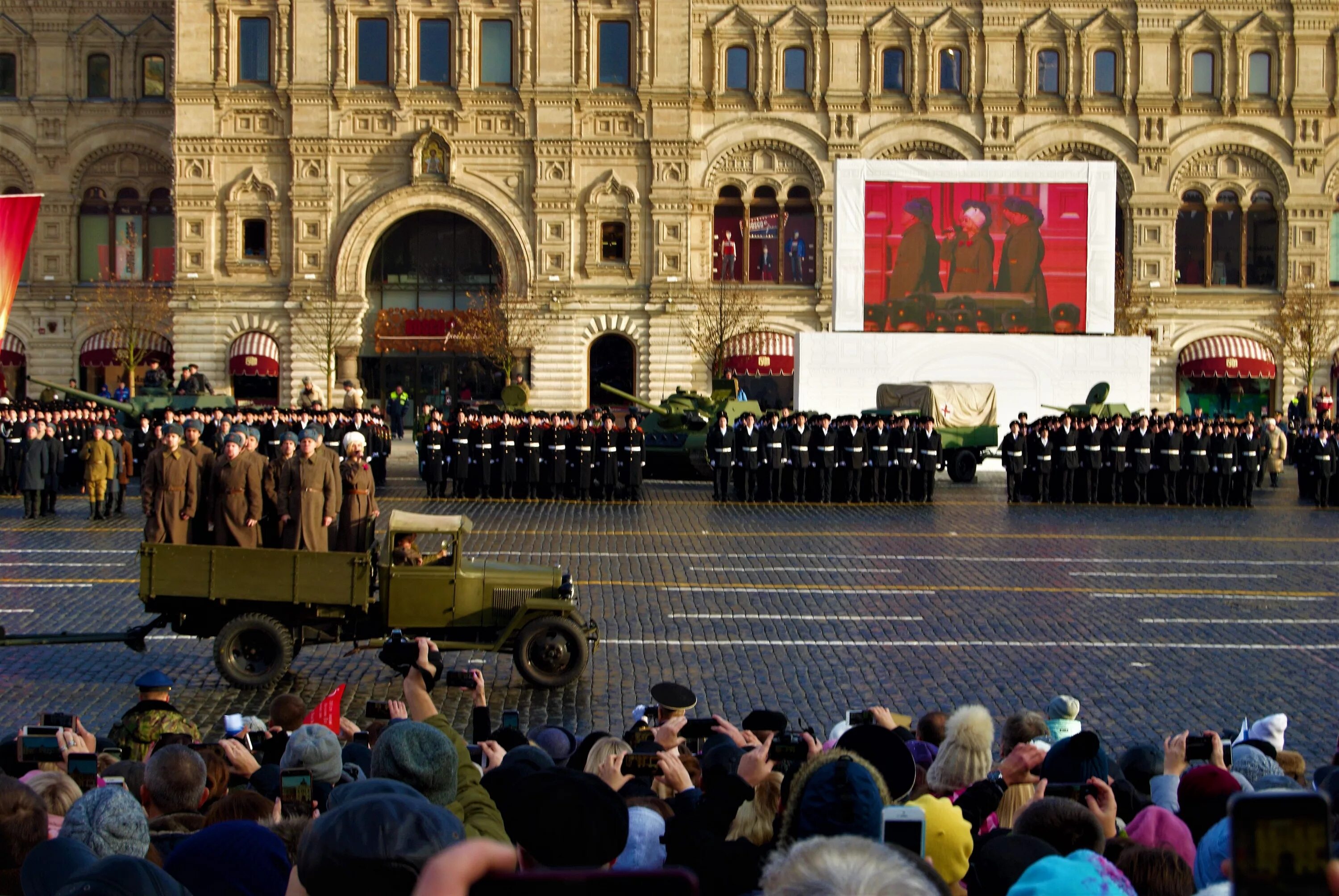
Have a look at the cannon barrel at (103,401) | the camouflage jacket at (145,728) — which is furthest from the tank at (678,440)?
the camouflage jacket at (145,728)

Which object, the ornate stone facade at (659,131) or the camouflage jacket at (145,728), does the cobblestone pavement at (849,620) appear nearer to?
the camouflage jacket at (145,728)

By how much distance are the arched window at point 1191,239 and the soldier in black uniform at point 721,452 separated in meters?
26.7

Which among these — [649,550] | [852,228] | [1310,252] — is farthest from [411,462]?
[1310,252]

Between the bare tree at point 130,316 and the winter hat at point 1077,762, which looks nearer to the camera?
the winter hat at point 1077,762

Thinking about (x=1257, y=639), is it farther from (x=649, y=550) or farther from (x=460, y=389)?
(x=460, y=389)

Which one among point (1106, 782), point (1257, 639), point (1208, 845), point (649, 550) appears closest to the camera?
point (1208, 845)

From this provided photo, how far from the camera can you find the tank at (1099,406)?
3316 centimetres

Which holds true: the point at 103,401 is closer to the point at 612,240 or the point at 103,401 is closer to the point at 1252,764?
the point at 612,240

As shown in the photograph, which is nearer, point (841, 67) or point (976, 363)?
point (976, 363)

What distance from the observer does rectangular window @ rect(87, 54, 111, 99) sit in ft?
165

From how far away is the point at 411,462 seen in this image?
3797cm

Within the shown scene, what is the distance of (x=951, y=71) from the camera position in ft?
159

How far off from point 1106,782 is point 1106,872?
7.26 ft

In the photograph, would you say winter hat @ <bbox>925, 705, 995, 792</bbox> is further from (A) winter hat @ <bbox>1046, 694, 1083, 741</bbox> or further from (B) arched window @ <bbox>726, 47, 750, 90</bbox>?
(B) arched window @ <bbox>726, 47, 750, 90</bbox>
